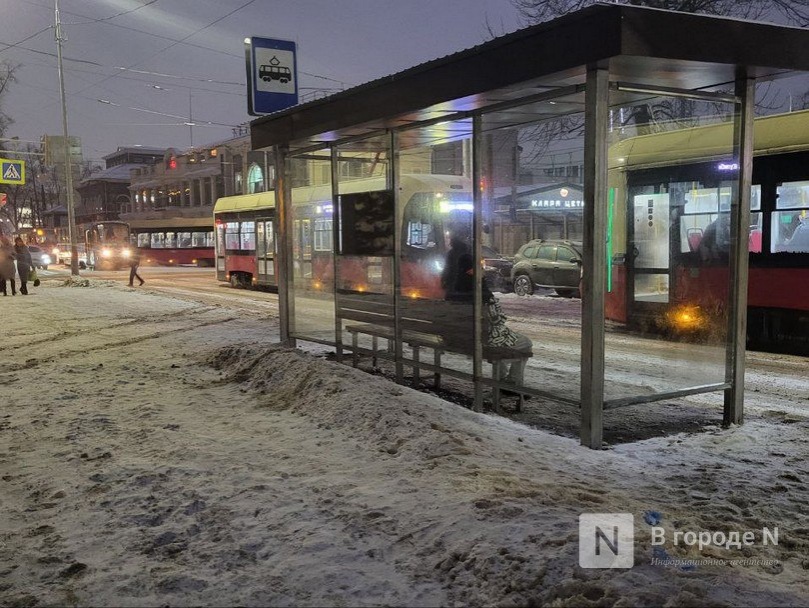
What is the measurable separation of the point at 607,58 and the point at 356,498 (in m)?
3.60

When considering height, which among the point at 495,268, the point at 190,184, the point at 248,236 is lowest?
the point at 495,268

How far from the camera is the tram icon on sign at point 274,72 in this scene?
1270cm

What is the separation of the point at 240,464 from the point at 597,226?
3.37 meters

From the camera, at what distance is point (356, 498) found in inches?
182

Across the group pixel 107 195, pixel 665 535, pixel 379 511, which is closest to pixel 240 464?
pixel 379 511

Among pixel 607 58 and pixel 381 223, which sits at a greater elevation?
pixel 607 58

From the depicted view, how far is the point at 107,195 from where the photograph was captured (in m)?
84.0

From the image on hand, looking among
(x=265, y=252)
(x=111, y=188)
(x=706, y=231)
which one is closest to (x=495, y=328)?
(x=706, y=231)

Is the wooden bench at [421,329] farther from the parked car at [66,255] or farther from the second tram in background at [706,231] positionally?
the parked car at [66,255]

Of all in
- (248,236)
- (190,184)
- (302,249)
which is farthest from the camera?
(190,184)

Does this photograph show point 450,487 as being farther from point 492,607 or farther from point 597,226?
point 597,226

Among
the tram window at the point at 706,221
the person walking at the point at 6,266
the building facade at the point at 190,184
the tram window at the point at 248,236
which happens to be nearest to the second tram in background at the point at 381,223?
the tram window at the point at 706,221

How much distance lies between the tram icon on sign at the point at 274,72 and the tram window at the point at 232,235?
39.1 feet

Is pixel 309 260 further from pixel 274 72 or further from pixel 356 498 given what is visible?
pixel 356 498
